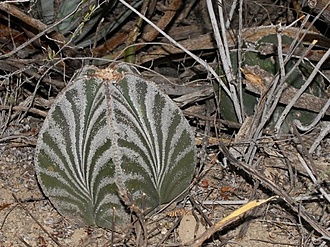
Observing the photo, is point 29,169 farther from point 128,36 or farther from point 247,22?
point 247,22

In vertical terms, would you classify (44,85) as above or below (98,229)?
above

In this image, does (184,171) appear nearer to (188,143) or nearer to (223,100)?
(188,143)

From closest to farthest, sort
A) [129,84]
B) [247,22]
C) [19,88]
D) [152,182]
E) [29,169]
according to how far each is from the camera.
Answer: [129,84]
[152,182]
[29,169]
[19,88]
[247,22]

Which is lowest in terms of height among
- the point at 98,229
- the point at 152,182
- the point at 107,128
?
Result: the point at 98,229

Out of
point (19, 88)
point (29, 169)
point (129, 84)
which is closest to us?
point (129, 84)

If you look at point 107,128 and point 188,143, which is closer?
point 107,128

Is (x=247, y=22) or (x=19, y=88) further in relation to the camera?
(x=247, y=22)

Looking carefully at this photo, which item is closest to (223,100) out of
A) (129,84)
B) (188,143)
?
(188,143)

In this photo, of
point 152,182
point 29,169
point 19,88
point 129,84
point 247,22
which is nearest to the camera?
point 129,84

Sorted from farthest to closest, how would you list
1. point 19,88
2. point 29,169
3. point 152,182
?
1. point 19,88
2. point 29,169
3. point 152,182
